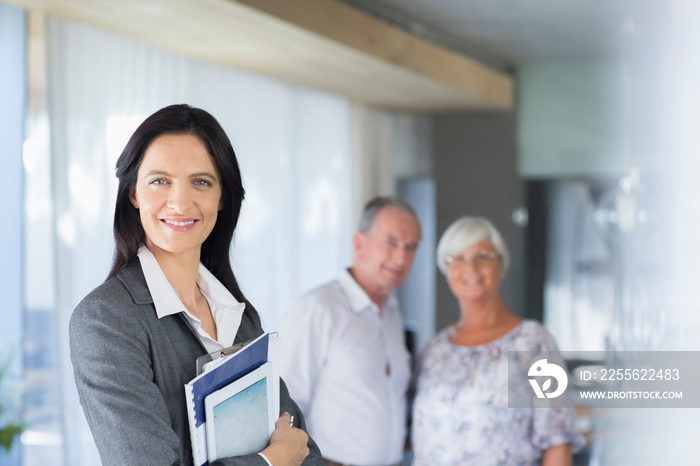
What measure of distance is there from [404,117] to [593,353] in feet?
7.50

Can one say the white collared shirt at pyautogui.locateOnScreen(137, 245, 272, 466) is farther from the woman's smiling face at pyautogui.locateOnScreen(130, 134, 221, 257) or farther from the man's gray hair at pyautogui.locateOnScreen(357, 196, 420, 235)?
the man's gray hair at pyautogui.locateOnScreen(357, 196, 420, 235)

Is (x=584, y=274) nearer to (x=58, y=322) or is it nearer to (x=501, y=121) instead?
(x=501, y=121)

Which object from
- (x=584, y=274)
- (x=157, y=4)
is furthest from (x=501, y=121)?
(x=157, y=4)

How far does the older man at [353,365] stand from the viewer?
8.11ft

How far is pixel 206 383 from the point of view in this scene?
1.16 m

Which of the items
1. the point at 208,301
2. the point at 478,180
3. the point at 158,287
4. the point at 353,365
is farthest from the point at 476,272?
the point at 478,180

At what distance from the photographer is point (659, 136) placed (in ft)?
3.08

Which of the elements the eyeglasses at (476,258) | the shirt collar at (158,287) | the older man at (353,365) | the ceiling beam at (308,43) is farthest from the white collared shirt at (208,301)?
the ceiling beam at (308,43)

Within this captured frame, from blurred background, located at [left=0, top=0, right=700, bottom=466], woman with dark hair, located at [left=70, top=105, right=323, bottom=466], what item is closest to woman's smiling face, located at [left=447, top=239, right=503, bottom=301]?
blurred background, located at [left=0, top=0, right=700, bottom=466]

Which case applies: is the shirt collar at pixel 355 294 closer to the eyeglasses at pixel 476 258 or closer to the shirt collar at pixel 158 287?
the eyeglasses at pixel 476 258

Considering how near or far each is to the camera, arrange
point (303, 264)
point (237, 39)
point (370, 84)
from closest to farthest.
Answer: point (237, 39) → point (370, 84) → point (303, 264)

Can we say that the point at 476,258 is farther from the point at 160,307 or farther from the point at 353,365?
the point at 160,307

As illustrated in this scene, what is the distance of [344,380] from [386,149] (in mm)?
3387

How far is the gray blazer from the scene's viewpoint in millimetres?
1084
